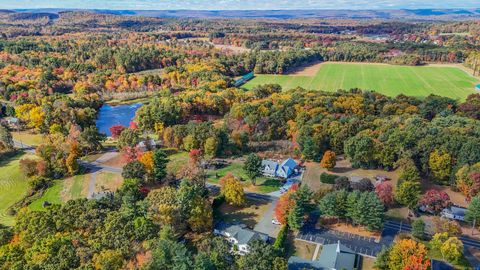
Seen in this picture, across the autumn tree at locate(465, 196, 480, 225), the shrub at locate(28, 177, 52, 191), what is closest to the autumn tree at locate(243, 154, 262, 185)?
the autumn tree at locate(465, 196, 480, 225)

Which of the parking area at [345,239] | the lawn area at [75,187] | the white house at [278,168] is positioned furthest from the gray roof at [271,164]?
the lawn area at [75,187]

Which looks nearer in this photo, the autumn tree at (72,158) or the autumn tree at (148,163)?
the autumn tree at (148,163)

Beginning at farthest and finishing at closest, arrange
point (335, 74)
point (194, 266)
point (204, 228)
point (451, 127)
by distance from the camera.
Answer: point (335, 74)
point (451, 127)
point (204, 228)
point (194, 266)

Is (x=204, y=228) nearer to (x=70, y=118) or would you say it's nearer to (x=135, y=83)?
→ (x=70, y=118)

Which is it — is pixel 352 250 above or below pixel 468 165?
below

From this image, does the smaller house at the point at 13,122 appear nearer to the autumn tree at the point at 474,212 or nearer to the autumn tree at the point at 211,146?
the autumn tree at the point at 211,146

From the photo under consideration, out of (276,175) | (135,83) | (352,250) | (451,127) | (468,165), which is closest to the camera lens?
(352,250)

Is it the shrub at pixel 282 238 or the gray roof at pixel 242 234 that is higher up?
the gray roof at pixel 242 234

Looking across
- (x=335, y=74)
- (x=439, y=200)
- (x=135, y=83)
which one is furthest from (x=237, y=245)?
(x=335, y=74)
